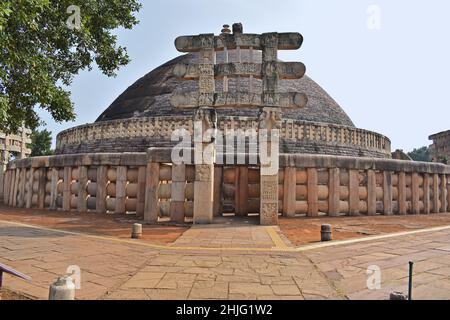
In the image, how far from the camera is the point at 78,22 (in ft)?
19.5

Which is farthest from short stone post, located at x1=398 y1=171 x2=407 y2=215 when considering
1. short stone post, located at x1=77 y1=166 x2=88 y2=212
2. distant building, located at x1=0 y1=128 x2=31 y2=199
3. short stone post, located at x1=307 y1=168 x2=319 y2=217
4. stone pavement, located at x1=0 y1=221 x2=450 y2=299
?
distant building, located at x1=0 y1=128 x2=31 y2=199

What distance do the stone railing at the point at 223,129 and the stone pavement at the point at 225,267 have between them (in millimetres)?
10034

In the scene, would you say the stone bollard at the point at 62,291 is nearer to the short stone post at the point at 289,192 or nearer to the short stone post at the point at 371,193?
the short stone post at the point at 289,192

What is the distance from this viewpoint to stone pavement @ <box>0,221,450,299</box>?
2965 mm

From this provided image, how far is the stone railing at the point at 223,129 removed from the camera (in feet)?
50.9

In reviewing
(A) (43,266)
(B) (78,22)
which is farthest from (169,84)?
(A) (43,266)

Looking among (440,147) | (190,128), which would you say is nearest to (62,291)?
(190,128)

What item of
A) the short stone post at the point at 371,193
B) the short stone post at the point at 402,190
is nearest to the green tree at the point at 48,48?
the short stone post at the point at 371,193

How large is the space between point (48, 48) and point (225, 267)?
5.70 m

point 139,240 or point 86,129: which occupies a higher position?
point 86,129

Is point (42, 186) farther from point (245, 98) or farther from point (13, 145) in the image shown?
point (13, 145)

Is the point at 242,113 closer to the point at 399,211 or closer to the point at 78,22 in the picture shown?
the point at 399,211

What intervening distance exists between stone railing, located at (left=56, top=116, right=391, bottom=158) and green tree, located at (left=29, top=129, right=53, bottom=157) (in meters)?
21.9
